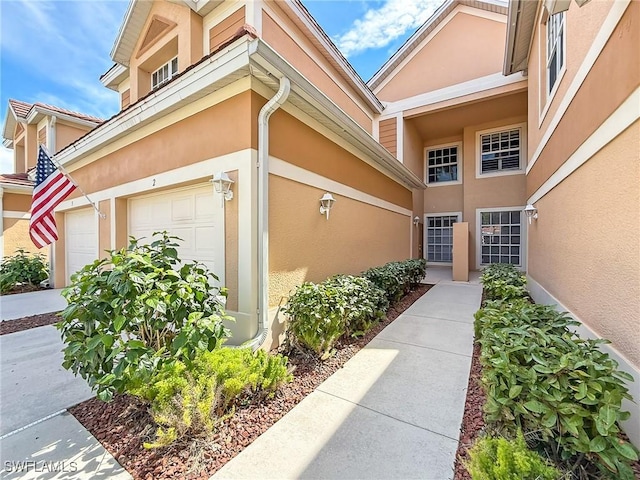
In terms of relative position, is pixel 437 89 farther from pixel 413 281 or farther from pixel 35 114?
pixel 35 114

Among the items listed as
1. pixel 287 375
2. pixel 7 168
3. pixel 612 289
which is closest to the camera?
pixel 612 289

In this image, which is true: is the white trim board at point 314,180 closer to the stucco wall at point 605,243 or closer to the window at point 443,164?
the stucco wall at point 605,243

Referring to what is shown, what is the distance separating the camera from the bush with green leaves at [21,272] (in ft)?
28.7

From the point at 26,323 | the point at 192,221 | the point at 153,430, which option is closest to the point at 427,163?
the point at 192,221

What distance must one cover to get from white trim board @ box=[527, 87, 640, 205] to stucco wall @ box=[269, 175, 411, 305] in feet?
12.8

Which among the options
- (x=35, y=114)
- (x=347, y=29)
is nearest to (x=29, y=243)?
(x=35, y=114)

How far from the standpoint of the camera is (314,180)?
5480mm

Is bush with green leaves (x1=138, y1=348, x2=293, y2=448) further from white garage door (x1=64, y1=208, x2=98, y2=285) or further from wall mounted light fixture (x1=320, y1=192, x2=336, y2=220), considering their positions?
white garage door (x1=64, y1=208, x2=98, y2=285)

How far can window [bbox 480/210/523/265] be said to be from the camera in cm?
1225

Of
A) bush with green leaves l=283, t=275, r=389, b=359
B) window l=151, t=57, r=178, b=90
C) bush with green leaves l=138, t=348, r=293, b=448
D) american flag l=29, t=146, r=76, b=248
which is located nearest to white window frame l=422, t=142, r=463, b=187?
bush with green leaves l=283, t=275, r=389, b=359

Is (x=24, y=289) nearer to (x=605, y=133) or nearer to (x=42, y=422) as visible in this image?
(x=42, y=422)

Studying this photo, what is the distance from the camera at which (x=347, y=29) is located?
9.15m

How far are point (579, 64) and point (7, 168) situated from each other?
23.2 metres

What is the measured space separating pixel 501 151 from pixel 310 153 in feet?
37.2
